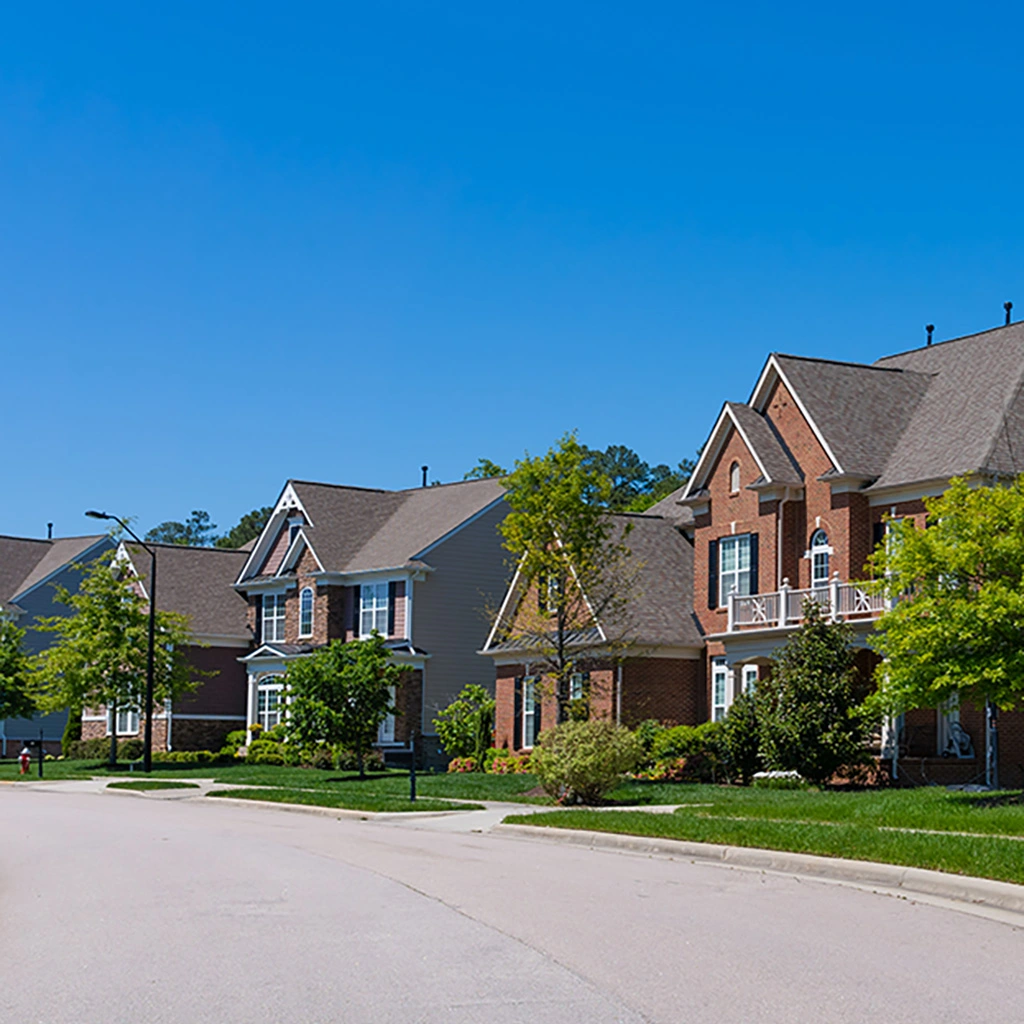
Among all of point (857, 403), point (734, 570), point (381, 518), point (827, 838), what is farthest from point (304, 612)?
point (827, 838)

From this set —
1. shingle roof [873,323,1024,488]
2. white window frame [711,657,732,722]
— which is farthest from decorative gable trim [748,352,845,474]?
white window frame [711,657,732,722]

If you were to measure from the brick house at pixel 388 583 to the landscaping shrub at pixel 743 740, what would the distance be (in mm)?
17484

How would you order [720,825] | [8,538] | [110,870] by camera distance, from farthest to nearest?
[8,538], [720,825], [110,870]

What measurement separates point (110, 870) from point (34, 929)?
5.28 meters

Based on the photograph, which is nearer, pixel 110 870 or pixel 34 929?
pixel 34 929

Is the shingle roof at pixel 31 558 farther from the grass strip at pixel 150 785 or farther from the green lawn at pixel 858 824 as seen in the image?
the green lawn at pixel 858 824

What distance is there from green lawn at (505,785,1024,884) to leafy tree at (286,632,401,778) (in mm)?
12574

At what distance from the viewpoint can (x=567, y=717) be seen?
4069 cm

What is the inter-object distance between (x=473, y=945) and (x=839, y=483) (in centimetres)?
2637

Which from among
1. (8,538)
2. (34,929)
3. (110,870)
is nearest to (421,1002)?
(34,929)

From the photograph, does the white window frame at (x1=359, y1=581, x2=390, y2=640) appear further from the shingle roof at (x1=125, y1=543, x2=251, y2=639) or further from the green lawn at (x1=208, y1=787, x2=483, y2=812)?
the green lawn at (x1=208, y1=787, x2=483, y2=812)

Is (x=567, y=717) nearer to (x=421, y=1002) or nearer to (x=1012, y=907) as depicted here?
(x=1012, y=907)

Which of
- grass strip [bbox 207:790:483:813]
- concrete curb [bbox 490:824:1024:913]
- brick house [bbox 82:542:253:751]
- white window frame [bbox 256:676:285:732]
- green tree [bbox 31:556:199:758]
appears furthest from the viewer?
brick house [bbox 82:542:253:751]

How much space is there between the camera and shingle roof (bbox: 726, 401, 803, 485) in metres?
37.6
